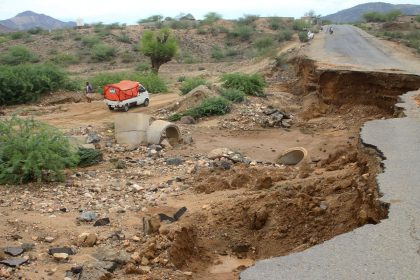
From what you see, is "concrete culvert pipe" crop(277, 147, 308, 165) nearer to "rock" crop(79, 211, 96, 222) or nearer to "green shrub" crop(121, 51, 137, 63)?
"rock" crop(79, 211, 96, 222)

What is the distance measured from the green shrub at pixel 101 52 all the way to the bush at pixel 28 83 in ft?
63.4

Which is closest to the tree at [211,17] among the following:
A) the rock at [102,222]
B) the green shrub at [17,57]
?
the green shrub at [17,57]

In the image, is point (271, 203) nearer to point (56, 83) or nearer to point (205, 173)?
point (205, 173)

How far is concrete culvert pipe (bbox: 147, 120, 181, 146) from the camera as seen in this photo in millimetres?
13359

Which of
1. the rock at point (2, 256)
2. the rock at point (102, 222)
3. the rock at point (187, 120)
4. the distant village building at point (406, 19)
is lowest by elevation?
the rock at point (187, 120)

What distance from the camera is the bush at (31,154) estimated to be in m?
9.41

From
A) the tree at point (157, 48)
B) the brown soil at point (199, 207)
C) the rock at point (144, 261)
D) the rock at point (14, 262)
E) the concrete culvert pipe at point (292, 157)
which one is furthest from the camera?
the tree at point (157, 48)

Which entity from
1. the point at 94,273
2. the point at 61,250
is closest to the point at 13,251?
the point at 61,250

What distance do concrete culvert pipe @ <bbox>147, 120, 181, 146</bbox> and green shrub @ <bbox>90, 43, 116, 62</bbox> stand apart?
1235 inches

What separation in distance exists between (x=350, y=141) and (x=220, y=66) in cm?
2726

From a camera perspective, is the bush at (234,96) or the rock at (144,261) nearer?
the rock at (144,261)

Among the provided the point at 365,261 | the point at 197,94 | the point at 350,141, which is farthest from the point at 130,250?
the point at 197,94

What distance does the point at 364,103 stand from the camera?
609 inches

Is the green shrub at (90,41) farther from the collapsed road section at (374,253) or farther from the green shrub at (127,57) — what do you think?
the collapsed road section at (374,253)
